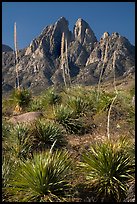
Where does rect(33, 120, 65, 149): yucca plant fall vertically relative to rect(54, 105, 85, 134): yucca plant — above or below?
below

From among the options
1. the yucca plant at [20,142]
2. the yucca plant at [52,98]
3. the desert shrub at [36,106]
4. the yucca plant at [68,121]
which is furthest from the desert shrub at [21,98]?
the yucca plant at [20,142]

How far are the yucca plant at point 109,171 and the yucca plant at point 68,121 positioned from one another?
3.91 metres

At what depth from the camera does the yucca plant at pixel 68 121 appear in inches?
465

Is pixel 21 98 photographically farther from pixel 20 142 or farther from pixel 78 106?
pixel 20 142

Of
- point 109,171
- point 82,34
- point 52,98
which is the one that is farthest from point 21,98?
point 82,34

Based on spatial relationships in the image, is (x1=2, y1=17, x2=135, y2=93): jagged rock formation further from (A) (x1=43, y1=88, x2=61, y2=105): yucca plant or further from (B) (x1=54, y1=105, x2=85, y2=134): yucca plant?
(B) (x1=54, y1=105, x2=85, y2=134): yucca plant

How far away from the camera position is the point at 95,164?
7.61 meters

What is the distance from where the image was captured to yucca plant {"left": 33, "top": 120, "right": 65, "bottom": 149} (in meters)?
10.3

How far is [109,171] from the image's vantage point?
292 inches

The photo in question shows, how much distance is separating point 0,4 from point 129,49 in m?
102

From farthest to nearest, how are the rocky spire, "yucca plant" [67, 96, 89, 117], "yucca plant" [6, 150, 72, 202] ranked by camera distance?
the rocky spire < "yucca plant" [67, 96, 89, 117] < "yucca plant" [6, 150, 72, 202]

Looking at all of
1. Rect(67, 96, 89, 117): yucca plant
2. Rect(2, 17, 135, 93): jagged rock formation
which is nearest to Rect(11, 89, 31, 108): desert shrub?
Rect(67, 96, 89, 117): yucca plant

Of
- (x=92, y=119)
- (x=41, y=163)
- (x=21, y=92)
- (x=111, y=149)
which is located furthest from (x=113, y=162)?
(x=21, y=92)

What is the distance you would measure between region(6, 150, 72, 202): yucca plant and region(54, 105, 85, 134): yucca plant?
448cm
